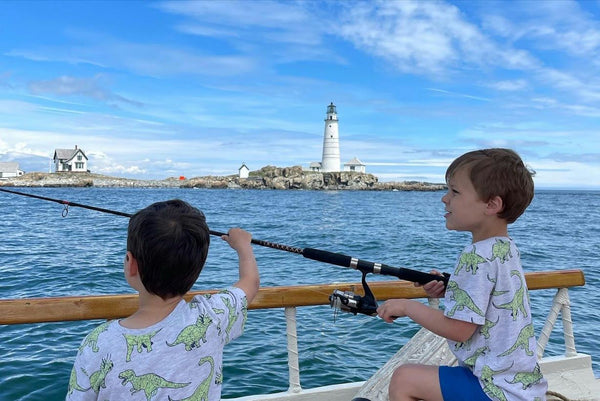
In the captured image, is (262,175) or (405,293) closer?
(405,293)

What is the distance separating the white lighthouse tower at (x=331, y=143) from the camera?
91.4 metres

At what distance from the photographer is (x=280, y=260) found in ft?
52.7

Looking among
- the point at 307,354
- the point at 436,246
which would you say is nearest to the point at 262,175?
the point at 436,246

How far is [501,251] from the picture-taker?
191 centimetres

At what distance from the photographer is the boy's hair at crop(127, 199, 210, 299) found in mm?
1520

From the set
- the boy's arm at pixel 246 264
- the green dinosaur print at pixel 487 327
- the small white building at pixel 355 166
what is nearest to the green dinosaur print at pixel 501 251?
the green dinosaur print at pixel 487 327

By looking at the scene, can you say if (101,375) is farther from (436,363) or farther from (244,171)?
(244,171)

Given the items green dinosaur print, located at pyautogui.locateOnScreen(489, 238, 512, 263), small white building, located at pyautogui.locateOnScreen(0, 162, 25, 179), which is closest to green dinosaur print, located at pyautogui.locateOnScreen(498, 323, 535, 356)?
green dinosaur print, located at pyautogui.locateOnScreen(489, 238, 512, 263)

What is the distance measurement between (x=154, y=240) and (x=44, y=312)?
1.28 metres

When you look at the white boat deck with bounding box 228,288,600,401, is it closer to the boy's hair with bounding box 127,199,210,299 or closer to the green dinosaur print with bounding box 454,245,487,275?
the green dinosaur print with bounding box 454,245,487,275

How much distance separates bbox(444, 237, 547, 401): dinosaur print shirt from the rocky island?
10348 cm

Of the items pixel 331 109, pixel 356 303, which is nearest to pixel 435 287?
pixel 356 303

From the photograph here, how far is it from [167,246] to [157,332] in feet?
0.91

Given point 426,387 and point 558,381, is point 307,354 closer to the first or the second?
point 558,381
